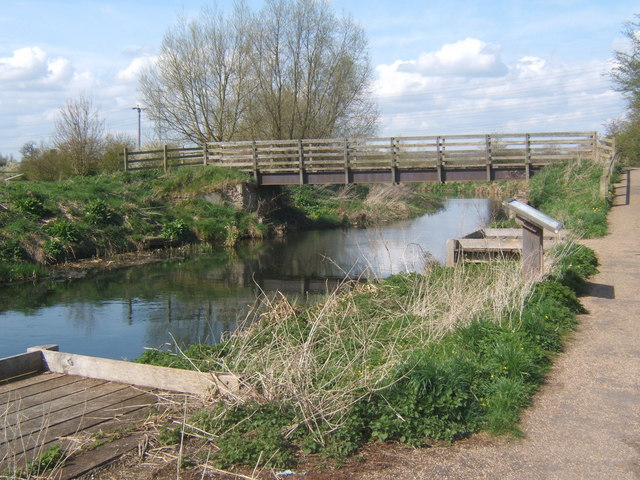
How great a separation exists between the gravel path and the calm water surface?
146 inches

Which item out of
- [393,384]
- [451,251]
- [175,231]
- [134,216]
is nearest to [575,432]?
[393,384]

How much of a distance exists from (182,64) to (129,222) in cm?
1490

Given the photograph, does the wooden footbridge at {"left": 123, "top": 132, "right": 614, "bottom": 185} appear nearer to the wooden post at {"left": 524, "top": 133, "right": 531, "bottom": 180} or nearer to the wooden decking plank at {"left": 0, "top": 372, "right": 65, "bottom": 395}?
the wooden post at {"left": 524, "top": 133, "right": 531, "bottom": 180}

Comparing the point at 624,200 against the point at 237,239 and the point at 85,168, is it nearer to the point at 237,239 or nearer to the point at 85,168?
the point at 237,239

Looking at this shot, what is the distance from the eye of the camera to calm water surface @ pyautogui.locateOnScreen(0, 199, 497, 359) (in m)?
11.8

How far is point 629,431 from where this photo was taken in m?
5.30

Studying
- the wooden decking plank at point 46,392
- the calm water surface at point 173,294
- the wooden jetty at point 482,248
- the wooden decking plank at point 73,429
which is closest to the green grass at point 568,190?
the calm water surface at point 173,294

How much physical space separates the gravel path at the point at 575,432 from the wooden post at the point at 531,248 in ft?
5.64

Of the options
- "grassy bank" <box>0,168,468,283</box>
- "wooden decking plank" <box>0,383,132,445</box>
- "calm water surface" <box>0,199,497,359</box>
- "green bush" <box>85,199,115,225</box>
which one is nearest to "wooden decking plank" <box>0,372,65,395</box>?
"wooden decking plank" <box>0,383,132,445</box>

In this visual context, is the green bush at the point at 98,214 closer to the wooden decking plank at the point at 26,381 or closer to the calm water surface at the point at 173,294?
the calm water surface at the point at 173,294

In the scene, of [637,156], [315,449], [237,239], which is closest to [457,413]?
[315,449]

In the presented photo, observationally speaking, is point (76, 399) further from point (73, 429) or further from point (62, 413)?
point (73, 429)

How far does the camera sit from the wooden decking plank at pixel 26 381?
21.7ft

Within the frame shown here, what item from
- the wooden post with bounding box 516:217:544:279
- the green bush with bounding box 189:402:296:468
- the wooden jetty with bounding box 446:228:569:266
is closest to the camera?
the green bush with bounding box 189:402:296:468
